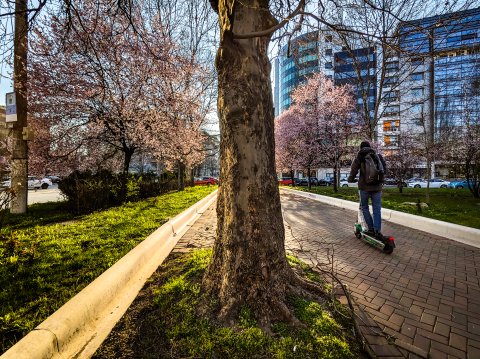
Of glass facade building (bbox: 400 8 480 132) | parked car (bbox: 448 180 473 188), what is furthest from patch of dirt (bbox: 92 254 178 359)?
parked car (bbox: 448 180 473 188)

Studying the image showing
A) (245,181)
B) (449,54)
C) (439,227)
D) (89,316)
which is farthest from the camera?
(449,54)

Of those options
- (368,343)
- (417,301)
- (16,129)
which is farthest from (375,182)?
(16,129)

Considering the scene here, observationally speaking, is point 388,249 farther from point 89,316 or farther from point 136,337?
point 89,316

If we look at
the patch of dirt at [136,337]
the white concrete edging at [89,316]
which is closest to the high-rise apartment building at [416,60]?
the patch of dirt at [136,337]

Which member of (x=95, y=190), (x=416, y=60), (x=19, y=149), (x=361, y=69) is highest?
(x=361, y=69)

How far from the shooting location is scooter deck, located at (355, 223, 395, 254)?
4383 mm

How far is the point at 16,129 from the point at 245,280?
365 inches

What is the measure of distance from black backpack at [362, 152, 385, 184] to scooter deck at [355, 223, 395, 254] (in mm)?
1118

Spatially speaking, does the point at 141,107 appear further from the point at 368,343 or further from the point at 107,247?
the point at 368,343

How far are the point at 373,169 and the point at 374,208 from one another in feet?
2.58

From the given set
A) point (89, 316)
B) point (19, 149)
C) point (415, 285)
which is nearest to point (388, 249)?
point (415, 285)

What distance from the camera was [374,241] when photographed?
15.3 ft

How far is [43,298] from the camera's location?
254 cm

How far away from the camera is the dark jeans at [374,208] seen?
4.75m
